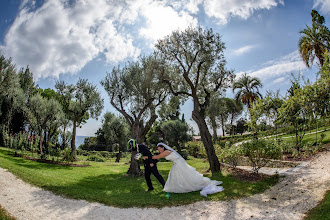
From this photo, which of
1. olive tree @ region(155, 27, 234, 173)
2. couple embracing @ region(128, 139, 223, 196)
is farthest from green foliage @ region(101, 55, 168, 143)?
couple embracing @ region(128, 139, 223, 196)

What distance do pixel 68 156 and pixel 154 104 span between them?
28.1 ft

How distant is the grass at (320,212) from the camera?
15.3 ft

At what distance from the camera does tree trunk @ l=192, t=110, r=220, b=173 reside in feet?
41.0

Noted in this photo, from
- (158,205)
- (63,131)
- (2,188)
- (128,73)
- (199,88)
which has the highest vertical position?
(128,73)

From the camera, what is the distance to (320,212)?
4.91 metres

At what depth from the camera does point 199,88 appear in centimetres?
1627

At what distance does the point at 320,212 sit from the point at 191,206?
11.4 ft

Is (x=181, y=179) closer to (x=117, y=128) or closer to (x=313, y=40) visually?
(x=313, y=40)

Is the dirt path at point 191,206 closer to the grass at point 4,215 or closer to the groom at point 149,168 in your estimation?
the grass at point 4,215

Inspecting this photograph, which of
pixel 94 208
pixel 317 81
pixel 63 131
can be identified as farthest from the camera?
pixel 63 131

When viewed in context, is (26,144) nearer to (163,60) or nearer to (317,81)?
(163,60)

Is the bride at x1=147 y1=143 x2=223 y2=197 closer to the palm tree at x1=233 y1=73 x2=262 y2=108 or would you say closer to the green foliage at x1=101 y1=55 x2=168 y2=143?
the green foliage at x1=101 y1=55 x2=168 y2=143

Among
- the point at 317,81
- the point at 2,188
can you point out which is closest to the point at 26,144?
the point at 2,188

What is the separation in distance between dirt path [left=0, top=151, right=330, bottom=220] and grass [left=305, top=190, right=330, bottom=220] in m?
0.21
